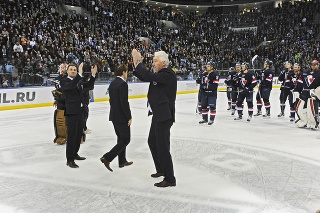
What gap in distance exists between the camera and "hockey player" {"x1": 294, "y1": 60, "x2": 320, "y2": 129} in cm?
738

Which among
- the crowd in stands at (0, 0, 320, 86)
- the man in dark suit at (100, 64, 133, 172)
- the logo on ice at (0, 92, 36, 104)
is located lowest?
the logo on ice at (0, 92, 36, 104)

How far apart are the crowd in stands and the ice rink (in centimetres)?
676

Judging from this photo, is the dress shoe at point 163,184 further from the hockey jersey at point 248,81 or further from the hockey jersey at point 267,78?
the hockey jersey at point 267,78

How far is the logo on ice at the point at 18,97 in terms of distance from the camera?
11.0m

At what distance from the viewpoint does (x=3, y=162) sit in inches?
197

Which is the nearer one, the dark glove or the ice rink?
the ice rink

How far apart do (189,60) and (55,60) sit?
1131cm

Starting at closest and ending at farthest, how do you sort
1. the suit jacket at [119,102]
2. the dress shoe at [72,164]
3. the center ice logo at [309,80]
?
1. the suit jacket at [119,102]
2. the dress shoe at [72,164]
3. the center ice logo at [309,80]

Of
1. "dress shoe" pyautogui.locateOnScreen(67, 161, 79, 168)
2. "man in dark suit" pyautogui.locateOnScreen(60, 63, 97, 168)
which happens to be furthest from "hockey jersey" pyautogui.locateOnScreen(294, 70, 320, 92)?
Answer: "dress shoe" pyautogui.locateOnScreen(67, 161, 79, 168)

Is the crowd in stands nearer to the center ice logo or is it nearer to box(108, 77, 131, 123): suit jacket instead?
box(108, 77, 131, 123): suit jacket

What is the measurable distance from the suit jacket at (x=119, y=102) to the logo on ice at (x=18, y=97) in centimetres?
813

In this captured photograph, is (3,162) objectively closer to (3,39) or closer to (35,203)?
(35,203)

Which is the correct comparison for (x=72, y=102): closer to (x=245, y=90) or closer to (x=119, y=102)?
(x=119, y=102)

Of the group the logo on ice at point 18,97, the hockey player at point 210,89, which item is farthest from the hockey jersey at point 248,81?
the logo on ice at point 18,97
